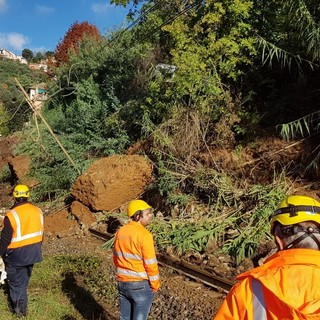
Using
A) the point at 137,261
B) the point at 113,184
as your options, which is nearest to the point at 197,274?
the point at 137,261

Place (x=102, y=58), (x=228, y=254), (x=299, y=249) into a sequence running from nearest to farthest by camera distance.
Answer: (x=299, y=249) → (x=228, y=254) → (x=102, y=58)

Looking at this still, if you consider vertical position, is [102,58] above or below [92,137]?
above

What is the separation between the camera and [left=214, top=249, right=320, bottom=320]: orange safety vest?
183cm

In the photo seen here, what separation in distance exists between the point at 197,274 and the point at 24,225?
3.61 meters

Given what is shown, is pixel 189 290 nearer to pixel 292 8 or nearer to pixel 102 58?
pixel 292 8

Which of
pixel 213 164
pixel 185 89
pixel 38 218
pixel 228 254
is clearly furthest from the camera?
pixel 185 89

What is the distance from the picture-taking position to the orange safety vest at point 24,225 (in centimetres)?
615

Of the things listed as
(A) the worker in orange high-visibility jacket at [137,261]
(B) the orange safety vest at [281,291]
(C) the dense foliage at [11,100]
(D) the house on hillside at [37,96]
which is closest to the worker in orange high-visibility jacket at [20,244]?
(A) the worker in orange high-visibility jacket at [137,261]

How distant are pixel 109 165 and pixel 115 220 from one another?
2.55 meters

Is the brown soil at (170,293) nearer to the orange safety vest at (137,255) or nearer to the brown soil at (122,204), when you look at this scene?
the brown soil at (122,204)

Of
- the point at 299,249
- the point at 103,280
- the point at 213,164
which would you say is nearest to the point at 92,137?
the point at 213,164

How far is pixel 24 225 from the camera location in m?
6.21

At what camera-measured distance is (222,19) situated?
14273 mm

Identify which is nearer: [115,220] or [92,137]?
[115,220]
